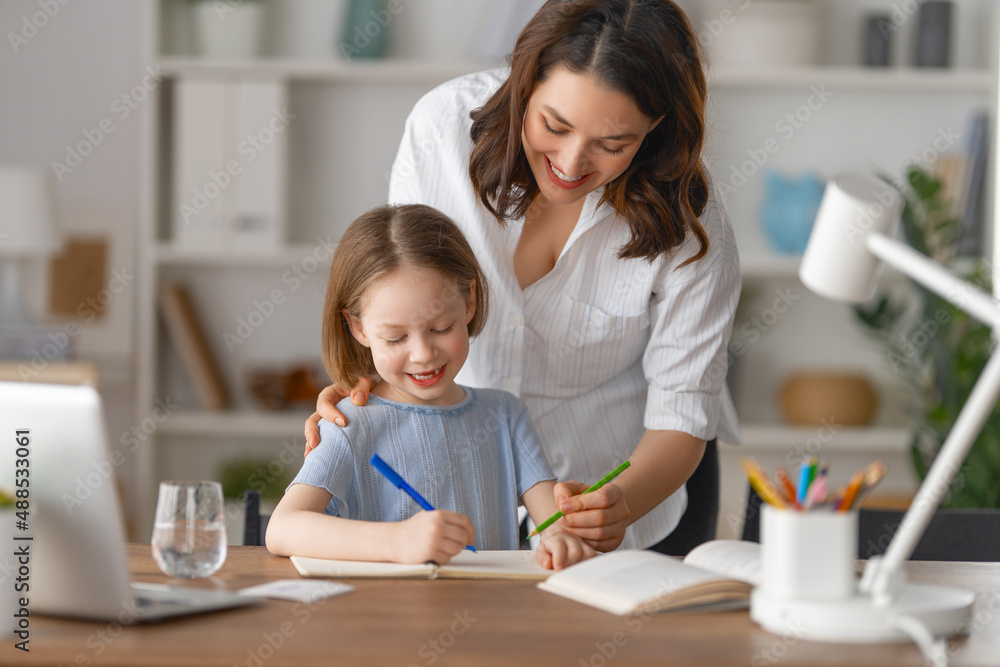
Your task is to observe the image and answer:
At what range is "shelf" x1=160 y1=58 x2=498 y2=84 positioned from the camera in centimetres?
333

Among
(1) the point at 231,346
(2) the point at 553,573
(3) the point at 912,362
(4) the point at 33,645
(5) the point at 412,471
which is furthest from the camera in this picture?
(1) the point at 231,346

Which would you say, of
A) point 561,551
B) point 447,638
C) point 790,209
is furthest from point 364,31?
point 447,638

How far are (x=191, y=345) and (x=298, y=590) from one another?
2505 mm

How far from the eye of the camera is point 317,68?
3.35m

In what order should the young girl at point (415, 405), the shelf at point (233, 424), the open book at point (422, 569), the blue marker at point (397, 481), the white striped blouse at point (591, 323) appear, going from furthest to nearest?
the shelf at point (233, 424), the white striped blouse at point (591, 323), the young girl at point (415, 405), the blue marker at point (397, 481), the open book at point (422, 569)

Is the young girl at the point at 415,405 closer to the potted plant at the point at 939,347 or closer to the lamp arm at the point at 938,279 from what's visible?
the lamp arm at the point at 938,279

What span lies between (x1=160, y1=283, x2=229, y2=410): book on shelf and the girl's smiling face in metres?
2.16

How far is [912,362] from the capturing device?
3.31m

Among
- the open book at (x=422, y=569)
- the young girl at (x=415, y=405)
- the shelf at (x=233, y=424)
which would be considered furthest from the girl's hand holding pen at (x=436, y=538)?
the shelf at (x=233, y=424)

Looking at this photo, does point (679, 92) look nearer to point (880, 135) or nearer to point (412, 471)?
point (412, 471)

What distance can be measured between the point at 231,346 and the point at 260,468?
A: 17.2 inches

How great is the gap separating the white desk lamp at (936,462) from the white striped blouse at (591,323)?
0.64m

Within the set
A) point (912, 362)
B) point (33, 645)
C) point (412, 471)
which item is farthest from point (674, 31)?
point (912, 362)

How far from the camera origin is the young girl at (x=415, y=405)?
4.50 ft
